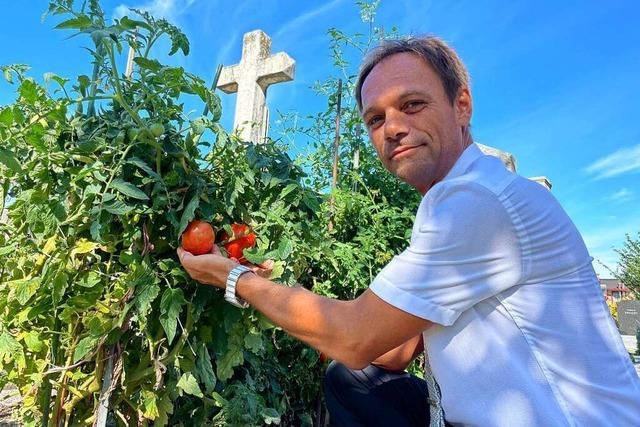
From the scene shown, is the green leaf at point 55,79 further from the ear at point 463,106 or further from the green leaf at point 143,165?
the ear at point 463,106

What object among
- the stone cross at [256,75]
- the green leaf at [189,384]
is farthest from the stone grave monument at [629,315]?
the green leaf at [189,384]

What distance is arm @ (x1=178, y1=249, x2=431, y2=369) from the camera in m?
0.91

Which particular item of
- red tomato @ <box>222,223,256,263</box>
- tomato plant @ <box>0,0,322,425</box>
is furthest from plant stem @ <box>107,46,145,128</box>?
red tomato @ <box>222,223,256,263</box>

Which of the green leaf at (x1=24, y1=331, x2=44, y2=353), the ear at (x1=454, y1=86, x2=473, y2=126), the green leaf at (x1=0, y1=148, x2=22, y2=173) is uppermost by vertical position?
the ear at (x1=454, y1=86, x2=473, y2=126)

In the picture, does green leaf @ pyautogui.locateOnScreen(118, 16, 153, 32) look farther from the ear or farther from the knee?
the knee

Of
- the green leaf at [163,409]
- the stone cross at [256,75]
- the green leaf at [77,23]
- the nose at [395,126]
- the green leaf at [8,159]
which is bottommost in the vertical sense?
the green leaf at [163,409]

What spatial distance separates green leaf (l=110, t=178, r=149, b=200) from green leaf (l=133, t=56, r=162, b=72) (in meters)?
0.25

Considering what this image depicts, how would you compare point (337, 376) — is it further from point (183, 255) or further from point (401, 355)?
point (183, 255)

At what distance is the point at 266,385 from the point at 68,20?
59.0 inches

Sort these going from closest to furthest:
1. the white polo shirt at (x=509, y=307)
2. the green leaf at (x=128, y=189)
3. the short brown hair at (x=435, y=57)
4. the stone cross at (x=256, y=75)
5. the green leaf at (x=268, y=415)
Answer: the white polo shirt at (x=509, y=307)
the green leaf at (x=128, y=189)
the short brown hair at (x=435, y=57)
the green leaf at (x=268, y=415)
the stone cross at (x=256, y=75)

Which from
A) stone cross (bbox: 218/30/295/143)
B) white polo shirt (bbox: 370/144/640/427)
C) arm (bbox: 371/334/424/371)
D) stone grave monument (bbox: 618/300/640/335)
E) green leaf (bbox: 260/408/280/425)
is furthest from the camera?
stone grave monument (bbox: 618/300/640/335)

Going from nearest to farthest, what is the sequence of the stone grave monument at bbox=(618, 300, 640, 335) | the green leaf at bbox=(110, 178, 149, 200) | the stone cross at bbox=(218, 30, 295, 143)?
the green leaf at bbox=(110, 178, 149, 200), the stone cross at bbox=(218, 30, 295, 143), the stone grave monument at bbox=(618, 300, 640, 335)

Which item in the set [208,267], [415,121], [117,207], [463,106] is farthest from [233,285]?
[463,106]

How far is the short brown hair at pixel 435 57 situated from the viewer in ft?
3.86
